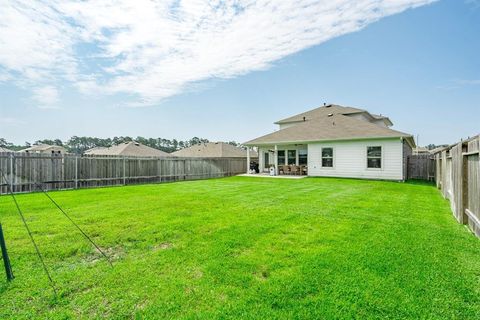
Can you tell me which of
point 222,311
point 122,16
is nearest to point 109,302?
point 222,311

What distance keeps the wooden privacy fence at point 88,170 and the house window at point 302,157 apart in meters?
6.88

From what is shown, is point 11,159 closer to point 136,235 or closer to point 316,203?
point 136,235

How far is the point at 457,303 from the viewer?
2.35 metres

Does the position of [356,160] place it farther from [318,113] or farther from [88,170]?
[88,170]

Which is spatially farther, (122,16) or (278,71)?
(278,71)

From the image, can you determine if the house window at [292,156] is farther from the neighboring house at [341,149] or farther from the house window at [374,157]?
the house window at [374,157]

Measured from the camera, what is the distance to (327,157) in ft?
55.4

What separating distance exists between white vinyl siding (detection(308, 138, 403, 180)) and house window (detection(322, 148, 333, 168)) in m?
0.21

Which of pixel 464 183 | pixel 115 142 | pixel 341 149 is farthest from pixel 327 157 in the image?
pixel 115 142

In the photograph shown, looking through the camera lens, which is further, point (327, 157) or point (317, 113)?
point (317, 113)

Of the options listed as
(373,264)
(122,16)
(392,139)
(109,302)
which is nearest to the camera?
(109,302)

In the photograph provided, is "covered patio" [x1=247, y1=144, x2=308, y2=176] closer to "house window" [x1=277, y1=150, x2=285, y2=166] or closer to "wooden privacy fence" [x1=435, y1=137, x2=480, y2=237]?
"house window" [x1=277, y1=150, x2=285, y2=166]

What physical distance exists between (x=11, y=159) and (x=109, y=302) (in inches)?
460

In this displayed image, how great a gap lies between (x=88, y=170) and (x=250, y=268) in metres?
12.7
